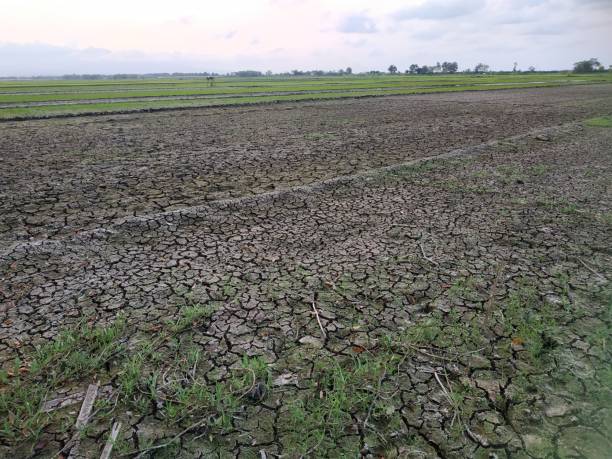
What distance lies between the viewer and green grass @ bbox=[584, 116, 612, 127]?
15345 mm

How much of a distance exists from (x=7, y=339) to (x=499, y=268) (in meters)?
4.81

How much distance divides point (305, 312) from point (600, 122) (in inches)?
710

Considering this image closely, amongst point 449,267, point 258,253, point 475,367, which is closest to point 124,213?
point 258,253

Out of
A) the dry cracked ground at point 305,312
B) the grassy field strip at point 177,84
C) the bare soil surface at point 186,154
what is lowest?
the dry cracked ground at point 305,312

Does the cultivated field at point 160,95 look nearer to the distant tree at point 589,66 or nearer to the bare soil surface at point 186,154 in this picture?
the bare soil surface at point 186,154

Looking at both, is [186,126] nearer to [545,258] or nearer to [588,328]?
[545,258]

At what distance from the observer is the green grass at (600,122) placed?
604 inches

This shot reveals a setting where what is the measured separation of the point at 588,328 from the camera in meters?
3.40

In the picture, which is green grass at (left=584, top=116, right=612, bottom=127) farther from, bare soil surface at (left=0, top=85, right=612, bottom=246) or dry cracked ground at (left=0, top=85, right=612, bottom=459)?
dry cracked ground at (left=0, top=85, right=612, bottom=459)

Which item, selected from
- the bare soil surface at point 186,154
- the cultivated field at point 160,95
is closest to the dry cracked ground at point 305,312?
the bare soil surface at point 186,154

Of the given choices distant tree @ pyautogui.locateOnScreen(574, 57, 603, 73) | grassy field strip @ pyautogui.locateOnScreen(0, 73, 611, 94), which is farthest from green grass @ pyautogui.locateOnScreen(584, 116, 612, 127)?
distant tree @ pyautogui.locateOnScreen(574, 57, 603, 73)

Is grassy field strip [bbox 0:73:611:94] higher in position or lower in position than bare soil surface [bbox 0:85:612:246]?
higher

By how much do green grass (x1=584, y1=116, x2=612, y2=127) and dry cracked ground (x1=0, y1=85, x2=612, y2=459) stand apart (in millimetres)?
9418

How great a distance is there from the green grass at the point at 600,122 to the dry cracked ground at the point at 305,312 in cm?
942
